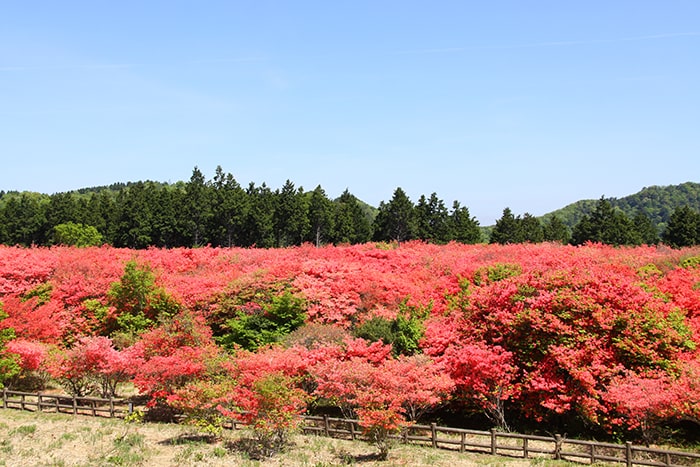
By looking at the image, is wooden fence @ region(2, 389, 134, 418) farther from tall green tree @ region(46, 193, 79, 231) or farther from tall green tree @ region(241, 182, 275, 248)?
tall green tree @ region(46, 193, 79, 231)

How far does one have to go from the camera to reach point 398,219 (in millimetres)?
72562

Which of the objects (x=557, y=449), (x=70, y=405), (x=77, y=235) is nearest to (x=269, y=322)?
(x=70, y=405)

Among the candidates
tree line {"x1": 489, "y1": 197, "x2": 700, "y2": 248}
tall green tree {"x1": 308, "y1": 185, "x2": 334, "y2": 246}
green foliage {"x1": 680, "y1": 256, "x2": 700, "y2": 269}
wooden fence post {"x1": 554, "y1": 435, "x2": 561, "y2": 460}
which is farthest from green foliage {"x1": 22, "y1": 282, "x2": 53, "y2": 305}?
tree line {"x1": 489, "y1": 197, "x2": 700, "y2": 248}

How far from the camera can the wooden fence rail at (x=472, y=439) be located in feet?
56.6

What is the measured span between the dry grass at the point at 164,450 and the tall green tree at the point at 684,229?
187 feet

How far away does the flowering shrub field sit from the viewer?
19531 mm

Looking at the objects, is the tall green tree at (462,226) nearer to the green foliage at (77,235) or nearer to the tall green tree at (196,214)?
the tall green tree at (196,214)

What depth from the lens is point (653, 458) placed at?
18.0m

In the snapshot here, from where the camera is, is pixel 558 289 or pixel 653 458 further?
pixel 558 289

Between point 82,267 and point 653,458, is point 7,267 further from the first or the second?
point 653,458

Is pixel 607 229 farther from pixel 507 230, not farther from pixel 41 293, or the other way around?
pixel 41 293

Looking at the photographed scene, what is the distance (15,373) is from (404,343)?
60.0 ft

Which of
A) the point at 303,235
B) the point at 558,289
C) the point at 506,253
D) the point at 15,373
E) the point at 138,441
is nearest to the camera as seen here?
the point at 138,441

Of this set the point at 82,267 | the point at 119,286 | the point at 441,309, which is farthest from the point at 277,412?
the point at 82,267
